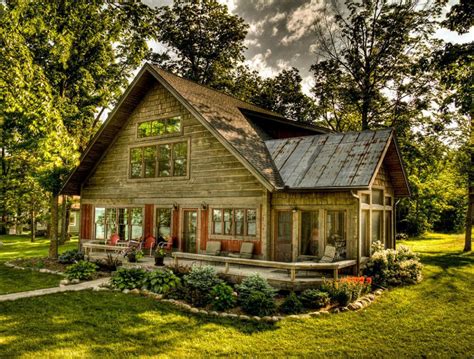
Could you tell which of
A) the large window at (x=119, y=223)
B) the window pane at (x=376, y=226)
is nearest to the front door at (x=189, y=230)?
the large window at (x=119, y=223)

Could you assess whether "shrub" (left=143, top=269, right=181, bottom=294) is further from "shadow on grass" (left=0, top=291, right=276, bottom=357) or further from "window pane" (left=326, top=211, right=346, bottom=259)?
"window pane" (left=326, top=211, right=346, bottom=259)

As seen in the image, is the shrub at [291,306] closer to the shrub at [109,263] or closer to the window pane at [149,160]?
the shrub at [109,263]

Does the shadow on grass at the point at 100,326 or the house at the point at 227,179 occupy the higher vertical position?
the house at the point at 227,179

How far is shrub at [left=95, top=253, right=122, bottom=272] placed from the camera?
15.5 meters

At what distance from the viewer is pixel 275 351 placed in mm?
7777

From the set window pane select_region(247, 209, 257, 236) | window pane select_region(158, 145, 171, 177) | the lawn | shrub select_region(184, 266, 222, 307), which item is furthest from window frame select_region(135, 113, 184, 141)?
the lawn

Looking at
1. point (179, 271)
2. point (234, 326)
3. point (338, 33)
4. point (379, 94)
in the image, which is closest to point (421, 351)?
point (234, 326)

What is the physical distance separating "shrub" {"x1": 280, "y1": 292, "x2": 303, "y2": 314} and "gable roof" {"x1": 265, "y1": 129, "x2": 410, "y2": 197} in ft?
14.5

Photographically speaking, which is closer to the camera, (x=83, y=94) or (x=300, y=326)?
(x=300, y=326)

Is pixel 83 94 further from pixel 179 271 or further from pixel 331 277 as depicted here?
pixel 331 277

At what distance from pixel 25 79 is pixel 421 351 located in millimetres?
12235

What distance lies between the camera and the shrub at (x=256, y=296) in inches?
392

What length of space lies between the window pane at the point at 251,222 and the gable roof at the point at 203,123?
1673mm

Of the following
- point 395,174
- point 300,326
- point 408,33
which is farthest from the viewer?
point 408,33
